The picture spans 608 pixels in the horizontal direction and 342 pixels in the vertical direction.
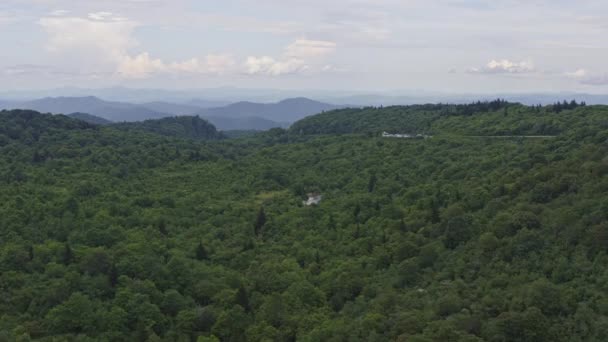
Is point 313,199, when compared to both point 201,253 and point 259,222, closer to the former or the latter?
point 259,222

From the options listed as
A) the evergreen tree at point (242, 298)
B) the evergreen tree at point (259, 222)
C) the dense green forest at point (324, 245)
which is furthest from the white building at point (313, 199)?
the evergreen tree at point (242, 298)

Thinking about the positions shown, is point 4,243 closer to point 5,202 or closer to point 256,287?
point 5,202

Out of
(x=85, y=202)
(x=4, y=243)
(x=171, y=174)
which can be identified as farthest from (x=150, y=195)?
(x=4, y=243)

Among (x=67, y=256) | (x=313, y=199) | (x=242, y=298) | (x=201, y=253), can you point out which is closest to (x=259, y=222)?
(x=201, y=253)

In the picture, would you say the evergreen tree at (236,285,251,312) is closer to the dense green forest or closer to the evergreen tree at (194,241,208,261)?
the dense green forest

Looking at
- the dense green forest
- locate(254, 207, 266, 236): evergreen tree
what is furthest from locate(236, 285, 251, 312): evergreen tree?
locate(254, 207, 266, 236): evergreen tree

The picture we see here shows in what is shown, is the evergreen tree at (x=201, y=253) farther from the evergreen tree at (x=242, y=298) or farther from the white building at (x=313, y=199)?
the white building at (x=313, y=199)

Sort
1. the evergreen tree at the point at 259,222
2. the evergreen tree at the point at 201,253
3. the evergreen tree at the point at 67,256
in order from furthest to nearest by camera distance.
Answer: the evergreen tree at the point at 259,222
the evergreen tree at the point at 201,253
the evergreen tree at the point at 67,256

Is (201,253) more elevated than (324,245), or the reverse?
(324,245)
